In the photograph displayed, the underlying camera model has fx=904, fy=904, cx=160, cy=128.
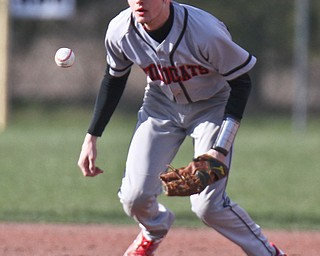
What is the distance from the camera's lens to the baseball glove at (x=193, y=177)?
412 centimetres

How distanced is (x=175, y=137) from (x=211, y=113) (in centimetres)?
24

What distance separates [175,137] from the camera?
15.9 feet

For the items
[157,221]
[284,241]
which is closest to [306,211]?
[284,241]

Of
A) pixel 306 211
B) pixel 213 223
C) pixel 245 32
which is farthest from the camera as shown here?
pixel 245 32

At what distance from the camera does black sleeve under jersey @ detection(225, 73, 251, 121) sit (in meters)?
4.40

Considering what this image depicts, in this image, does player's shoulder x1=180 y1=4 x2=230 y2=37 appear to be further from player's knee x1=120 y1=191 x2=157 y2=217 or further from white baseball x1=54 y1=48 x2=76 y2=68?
player's knee x1=120 y1=191 x2=157 y2=217

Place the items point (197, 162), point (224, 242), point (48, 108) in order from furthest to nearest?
1. point (48, 108)
2. point (224, 242)
3. point (197, 162)

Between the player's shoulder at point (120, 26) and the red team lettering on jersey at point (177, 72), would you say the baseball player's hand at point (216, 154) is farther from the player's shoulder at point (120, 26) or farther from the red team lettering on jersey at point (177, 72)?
the player's shoulder at point (120, 26)

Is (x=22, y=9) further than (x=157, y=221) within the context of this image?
Yes

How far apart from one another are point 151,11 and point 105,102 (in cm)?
67

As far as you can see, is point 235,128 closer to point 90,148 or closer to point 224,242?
point 90,148

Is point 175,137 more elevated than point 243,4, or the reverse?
point 175,137

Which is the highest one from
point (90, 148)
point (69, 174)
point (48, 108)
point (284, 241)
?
point (90, 148)

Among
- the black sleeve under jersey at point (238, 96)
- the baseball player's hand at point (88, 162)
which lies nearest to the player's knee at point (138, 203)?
the baseball player's hand at point (88, 162)
